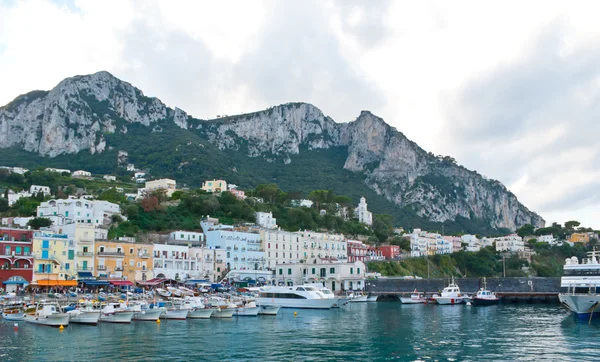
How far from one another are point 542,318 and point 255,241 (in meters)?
53.6

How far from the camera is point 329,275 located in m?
92.8

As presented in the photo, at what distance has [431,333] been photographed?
141 ft

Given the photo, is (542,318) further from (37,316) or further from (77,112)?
(77,112)

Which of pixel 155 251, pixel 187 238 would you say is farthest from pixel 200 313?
pixel 187 238

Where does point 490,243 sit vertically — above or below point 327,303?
above

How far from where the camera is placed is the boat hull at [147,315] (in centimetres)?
5112

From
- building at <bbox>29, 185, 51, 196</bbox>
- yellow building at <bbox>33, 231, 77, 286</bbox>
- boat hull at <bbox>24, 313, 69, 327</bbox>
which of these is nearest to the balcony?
yellow building at <bbox>33, 231, 77, 286</bbox>

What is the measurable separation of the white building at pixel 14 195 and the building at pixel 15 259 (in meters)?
37.4

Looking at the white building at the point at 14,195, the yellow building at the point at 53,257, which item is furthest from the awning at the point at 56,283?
the white building at the point at 14,195

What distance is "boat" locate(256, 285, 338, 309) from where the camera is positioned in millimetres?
66938

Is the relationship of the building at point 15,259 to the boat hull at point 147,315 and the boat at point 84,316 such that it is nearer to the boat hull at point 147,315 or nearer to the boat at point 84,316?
the boat at point 84,316

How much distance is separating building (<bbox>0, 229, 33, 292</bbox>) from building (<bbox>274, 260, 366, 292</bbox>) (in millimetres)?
39802

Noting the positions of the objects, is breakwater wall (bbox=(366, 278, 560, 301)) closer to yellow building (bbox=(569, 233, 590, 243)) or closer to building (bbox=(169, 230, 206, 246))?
building (bbox=(169, 230, 206, 246))

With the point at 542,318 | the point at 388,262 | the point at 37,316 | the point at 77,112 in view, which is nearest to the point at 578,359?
the point at 542,318
